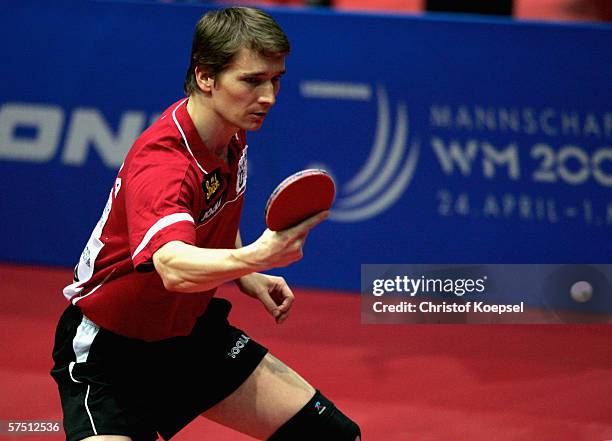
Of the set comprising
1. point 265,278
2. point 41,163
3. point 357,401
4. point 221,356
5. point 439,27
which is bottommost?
point 357,401

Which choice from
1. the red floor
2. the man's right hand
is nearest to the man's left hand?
the man's right hand

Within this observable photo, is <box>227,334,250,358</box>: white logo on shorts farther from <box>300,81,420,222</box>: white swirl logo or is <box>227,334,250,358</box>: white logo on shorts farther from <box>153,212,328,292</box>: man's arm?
<box>300,81,420,222</box>: white swirl logo

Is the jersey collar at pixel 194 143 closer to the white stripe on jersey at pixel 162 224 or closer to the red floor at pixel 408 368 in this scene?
the white stripe on jersey at pixel 162 224

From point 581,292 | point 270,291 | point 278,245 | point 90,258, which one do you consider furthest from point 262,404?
point 581,292

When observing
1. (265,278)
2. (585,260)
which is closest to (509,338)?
(585,260)

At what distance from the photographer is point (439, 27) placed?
578 cm

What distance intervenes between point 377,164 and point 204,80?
123 inches

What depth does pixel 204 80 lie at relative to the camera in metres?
2.80

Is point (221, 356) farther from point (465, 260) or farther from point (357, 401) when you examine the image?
point (465, 260)

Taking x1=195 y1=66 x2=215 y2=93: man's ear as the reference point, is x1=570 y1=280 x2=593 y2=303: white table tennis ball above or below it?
below

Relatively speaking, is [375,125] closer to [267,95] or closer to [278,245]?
[267,95]

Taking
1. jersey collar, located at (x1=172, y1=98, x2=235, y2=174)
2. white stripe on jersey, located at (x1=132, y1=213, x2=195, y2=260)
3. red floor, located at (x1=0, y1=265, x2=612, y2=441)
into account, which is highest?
jersey collar, located at (x1=172, y1=98, x2=235, y2=174)

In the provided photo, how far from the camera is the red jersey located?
2.49m

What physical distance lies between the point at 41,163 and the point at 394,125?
207cm
